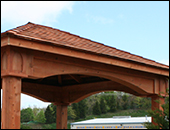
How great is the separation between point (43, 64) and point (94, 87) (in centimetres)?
550

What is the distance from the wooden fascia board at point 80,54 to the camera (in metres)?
6.02

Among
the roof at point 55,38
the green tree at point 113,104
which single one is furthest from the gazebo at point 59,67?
the green tree at point 113,104

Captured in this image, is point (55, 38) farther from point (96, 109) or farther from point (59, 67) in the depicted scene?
point (96, 109)

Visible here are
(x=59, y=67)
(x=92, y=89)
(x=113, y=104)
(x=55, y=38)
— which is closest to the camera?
(x=59, y=67)

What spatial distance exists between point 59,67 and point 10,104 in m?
1.81

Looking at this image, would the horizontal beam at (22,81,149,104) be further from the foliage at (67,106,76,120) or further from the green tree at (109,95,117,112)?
the green tree at (109,95,117,112)

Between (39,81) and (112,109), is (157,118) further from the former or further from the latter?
(112,109)

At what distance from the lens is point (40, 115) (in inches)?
1382

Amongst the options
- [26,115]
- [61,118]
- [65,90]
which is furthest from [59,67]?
[26,115]

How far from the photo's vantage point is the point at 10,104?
5.84m

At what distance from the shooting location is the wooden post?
580cm

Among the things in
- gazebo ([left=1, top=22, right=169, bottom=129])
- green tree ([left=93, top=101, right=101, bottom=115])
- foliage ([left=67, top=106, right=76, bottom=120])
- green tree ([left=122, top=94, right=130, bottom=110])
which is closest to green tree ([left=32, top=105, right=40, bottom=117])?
foliage ([left=67, top=106, right=76, bottom=120])

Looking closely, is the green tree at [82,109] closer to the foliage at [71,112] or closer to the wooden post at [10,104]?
the foliage at [71,112]

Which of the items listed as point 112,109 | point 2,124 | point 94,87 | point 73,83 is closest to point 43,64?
point 2,124
